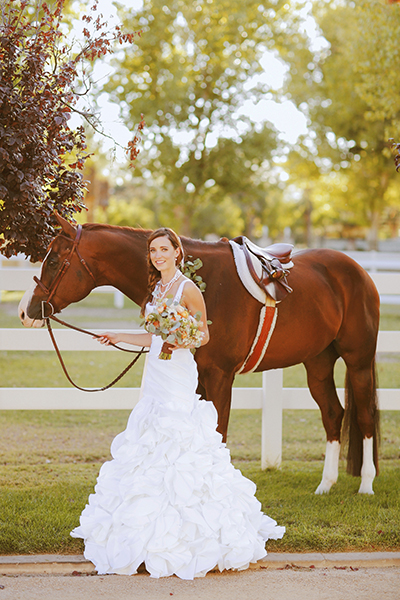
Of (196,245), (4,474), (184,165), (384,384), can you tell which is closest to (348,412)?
(196,245)

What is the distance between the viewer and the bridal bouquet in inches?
133

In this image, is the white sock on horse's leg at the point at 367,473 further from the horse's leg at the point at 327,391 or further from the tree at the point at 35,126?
the tree at the point at 35,126

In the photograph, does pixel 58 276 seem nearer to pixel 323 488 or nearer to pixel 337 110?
pixel 323 488

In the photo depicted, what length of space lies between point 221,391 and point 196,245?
1.01m

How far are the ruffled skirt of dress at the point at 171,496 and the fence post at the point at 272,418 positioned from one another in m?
1.84

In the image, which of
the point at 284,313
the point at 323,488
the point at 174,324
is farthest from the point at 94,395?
the point at 174,324

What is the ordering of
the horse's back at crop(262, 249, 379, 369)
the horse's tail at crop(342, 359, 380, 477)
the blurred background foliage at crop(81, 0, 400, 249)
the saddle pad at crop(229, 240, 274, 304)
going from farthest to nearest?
1. the blurred background foliage at crop(81, 0, 400, 249)
2. the horse's tail at crop(342, 359, 380, 477)
3. the horse's back at crop(262, 249, 379, 369)
4. the saddle pad at crop(229, 240, 274, 304)

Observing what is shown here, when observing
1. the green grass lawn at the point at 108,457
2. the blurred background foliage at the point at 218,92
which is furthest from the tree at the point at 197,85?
the green grass lawn at the point at 108,457

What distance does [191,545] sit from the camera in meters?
3.36

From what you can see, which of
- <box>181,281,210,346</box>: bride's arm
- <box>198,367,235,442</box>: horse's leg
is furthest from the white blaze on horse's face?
<box>198,367,235,442</box>: horse's leg

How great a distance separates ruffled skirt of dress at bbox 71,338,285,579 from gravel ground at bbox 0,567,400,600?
0.27 ft

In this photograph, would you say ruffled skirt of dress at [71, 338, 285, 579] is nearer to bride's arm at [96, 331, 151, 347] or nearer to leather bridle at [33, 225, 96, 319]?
bride's arm at [96, 331, 151, 347]

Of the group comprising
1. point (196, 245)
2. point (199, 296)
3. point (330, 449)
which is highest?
point (196, 245)

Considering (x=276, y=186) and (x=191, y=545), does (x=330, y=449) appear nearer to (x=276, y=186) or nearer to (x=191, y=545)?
(x=191, y=545)
